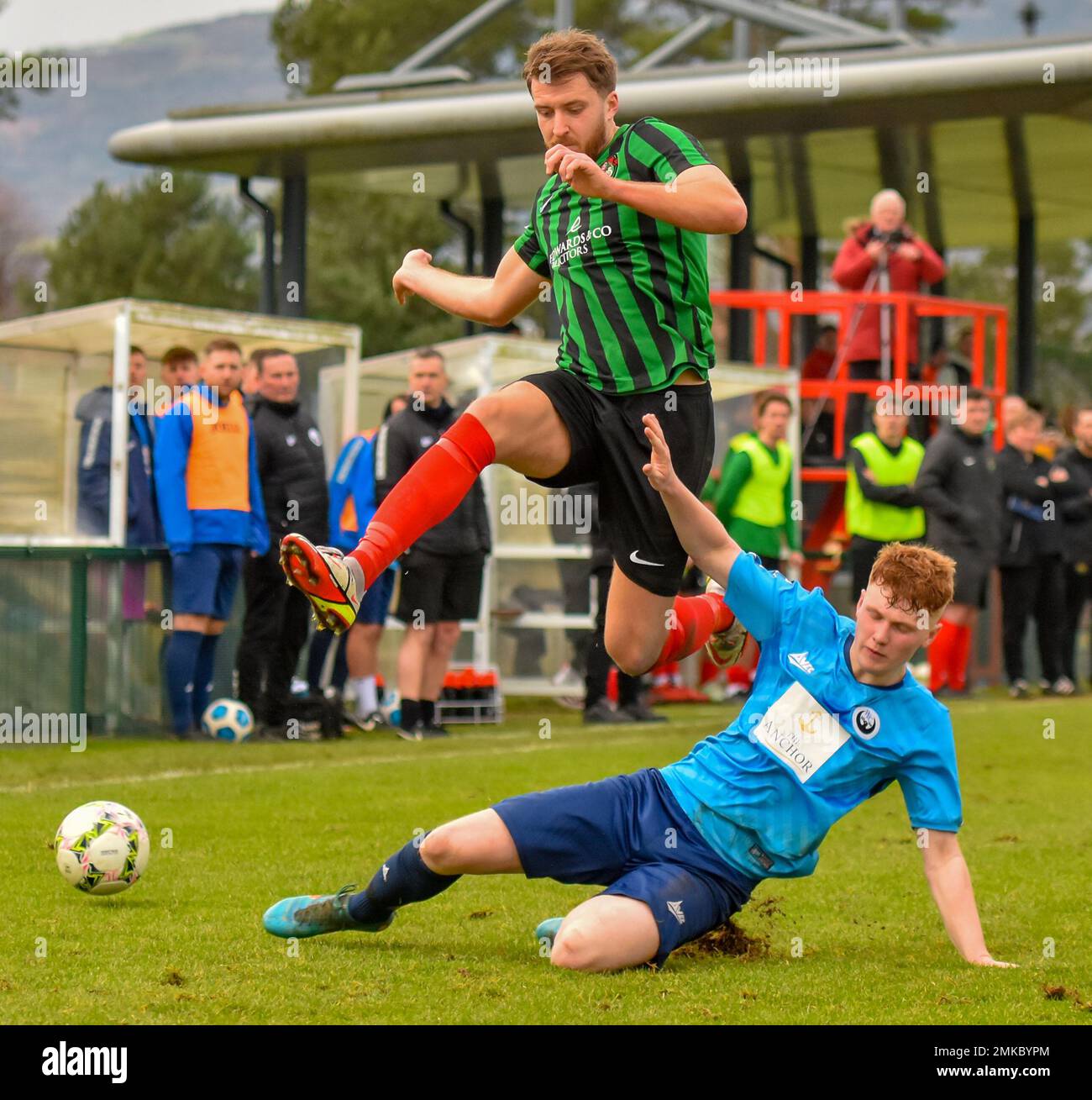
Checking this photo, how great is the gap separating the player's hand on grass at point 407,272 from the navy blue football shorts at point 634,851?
181 cm

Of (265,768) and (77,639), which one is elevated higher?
(77,639)

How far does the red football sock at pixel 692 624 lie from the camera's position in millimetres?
6227

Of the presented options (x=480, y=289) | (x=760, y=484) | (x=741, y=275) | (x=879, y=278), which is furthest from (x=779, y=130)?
(x=480, y=289)

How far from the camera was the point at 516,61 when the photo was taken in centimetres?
4916

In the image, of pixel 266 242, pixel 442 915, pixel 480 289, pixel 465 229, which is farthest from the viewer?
pixel 465 229

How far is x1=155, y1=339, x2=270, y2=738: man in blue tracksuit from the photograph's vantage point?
36.3ft

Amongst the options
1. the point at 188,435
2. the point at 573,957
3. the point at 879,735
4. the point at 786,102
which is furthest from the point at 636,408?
the point at 786,102

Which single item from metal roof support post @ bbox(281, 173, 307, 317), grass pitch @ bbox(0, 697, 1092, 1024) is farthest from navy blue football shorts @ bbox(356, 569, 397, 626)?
metal roof support post @ bbox(281, 173, 307, 317)

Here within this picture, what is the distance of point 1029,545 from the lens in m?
15.5

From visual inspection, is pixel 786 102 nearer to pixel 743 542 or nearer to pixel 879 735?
pixel 743 542

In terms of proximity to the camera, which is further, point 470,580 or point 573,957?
point 470,580

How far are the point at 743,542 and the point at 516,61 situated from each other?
126 feet

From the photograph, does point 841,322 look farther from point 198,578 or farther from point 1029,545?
point 198,578

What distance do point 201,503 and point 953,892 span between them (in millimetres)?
7063
